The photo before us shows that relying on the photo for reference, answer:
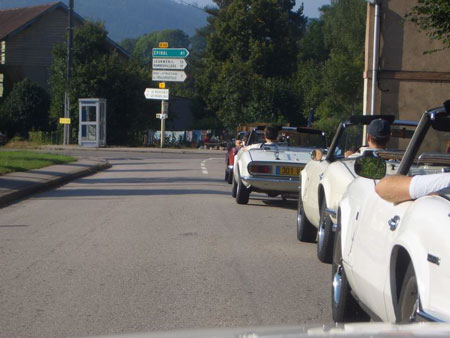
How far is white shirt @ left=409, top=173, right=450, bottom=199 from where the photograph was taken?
4191 mm

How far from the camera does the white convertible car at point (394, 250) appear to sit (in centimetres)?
355

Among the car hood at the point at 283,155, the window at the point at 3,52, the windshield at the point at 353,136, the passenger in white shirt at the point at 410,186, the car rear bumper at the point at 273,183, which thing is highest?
the window at the point at 3,52

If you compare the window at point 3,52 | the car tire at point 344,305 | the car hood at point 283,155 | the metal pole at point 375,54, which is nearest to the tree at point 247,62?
the window at point 3,52

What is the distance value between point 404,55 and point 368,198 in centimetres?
1886

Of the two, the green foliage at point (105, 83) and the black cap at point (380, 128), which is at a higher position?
the green foliage at point (105, 83)

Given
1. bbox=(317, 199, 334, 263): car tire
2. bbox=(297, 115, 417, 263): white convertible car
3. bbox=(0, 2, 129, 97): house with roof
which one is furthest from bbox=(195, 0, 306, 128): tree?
bbox=(317, 199, 334, 263): car tire

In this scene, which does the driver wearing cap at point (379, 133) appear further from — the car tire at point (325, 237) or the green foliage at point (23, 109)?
the green foliage at point (23, 109)

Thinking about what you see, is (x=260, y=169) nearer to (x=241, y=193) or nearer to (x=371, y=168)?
(x=241, y=193)

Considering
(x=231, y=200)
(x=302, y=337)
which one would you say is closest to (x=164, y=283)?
(x=302, y=337)

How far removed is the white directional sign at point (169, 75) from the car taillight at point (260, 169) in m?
31.3

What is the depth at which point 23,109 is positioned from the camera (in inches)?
2002

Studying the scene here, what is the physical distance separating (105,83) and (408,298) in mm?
44327

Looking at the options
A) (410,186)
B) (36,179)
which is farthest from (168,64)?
(410,186)

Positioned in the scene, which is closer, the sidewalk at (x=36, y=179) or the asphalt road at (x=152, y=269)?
the asphalt road at (x=152, y=269)
